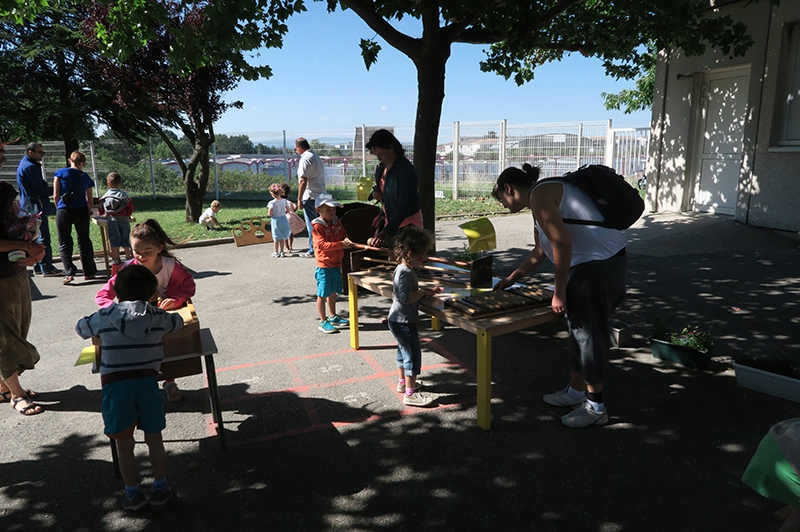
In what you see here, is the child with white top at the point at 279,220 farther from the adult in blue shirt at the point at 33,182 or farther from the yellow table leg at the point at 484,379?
the yellow table leg at the point at 484,379

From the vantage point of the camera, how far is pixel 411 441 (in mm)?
3941

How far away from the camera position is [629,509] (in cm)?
314

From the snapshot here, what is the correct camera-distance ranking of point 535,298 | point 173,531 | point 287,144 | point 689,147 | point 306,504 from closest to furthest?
point 173,531 → point 306,504 → point 535,298 → point 689,147 → point 287,144

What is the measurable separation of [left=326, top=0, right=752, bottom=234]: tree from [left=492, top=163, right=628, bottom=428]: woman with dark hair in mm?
3639

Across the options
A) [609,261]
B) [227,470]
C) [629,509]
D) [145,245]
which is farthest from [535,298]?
[145,245]

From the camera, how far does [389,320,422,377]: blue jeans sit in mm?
4261

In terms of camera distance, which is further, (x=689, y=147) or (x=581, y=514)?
(x=689, y=147)

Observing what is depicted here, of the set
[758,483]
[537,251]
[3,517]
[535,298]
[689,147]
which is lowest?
[3,517]

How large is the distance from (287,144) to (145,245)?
64.2ft

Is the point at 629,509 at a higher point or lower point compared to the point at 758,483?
lower

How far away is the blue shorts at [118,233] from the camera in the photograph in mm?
9273

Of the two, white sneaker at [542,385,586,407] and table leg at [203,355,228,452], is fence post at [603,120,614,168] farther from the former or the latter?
table leg at [203,355,228,452]

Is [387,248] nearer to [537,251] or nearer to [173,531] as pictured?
[537,251]

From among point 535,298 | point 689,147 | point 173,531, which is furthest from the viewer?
point 689,147
